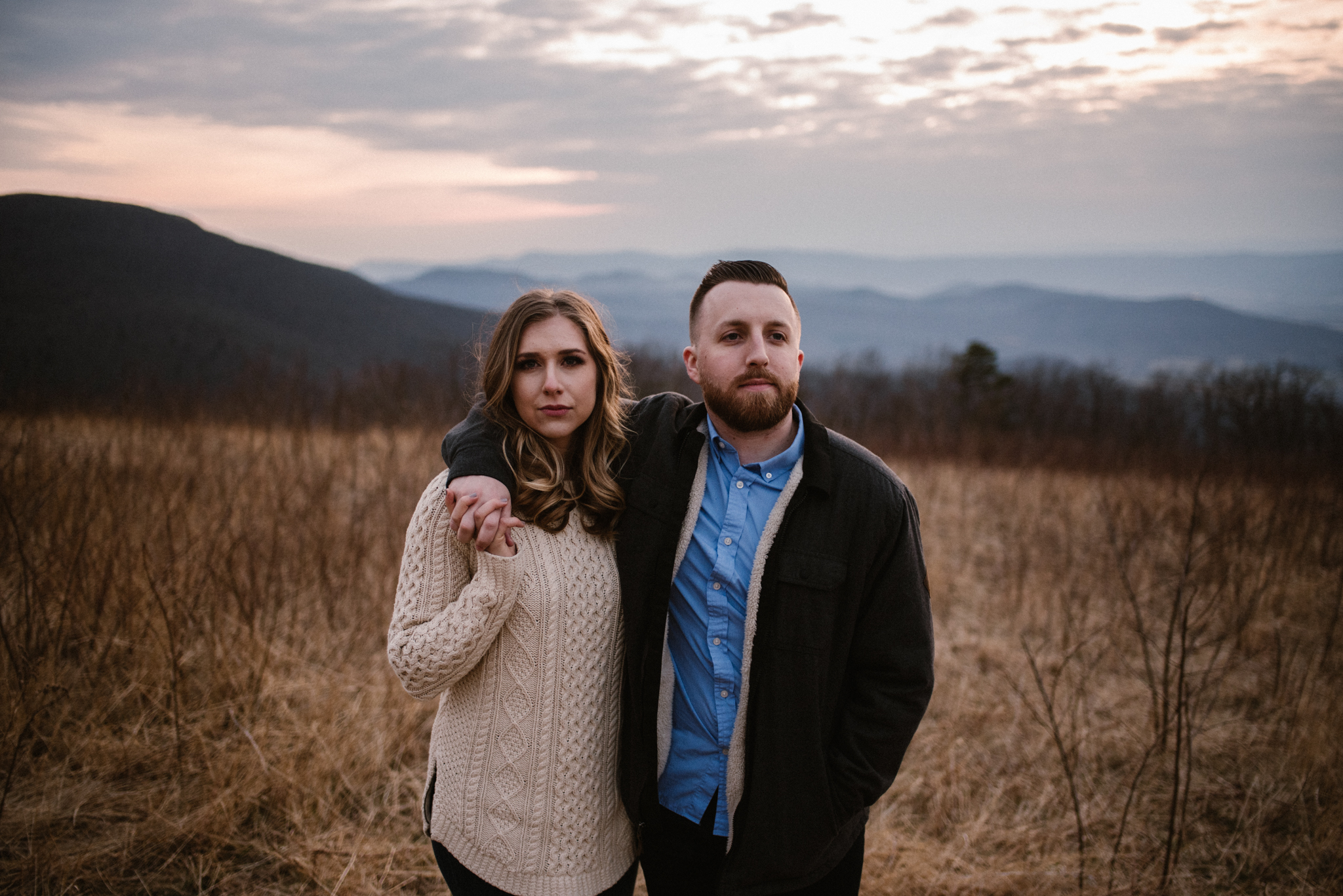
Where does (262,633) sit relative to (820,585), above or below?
below

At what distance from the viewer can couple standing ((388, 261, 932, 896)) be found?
5.04ft

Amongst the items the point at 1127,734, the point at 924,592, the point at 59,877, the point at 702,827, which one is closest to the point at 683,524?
the point at 924,592

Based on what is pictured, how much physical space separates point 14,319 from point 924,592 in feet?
26.4

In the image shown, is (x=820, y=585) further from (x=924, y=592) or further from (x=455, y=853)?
(x=455, y=853)

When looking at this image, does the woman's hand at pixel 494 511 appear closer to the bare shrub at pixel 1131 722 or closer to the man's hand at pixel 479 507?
the man's hand at pixel 479 507

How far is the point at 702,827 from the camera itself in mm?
1646

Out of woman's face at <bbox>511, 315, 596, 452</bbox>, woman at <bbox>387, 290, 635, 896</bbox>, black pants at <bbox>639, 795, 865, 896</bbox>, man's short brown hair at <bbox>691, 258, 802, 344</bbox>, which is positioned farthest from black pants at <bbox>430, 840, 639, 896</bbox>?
man's short brown hair at <bbox>691, 258, 802, 344</bbox>

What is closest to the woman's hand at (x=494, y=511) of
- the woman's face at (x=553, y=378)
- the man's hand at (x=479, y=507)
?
the man's hand at (x=479, y=507)

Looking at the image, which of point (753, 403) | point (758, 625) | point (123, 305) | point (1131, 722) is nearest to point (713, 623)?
point (758, 625)

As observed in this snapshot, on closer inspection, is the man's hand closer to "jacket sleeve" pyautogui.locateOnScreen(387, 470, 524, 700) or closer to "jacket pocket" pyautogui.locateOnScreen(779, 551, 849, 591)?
"jacket sleeve" pyautogui.locateOnScreen(387, 470, 524, 700)

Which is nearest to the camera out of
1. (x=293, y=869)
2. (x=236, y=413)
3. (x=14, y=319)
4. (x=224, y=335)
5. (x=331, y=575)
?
(x=293, y=869)

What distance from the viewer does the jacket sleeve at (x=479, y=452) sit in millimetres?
1522

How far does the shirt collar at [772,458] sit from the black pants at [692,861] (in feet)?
2.71

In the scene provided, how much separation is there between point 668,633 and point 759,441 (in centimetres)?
56
